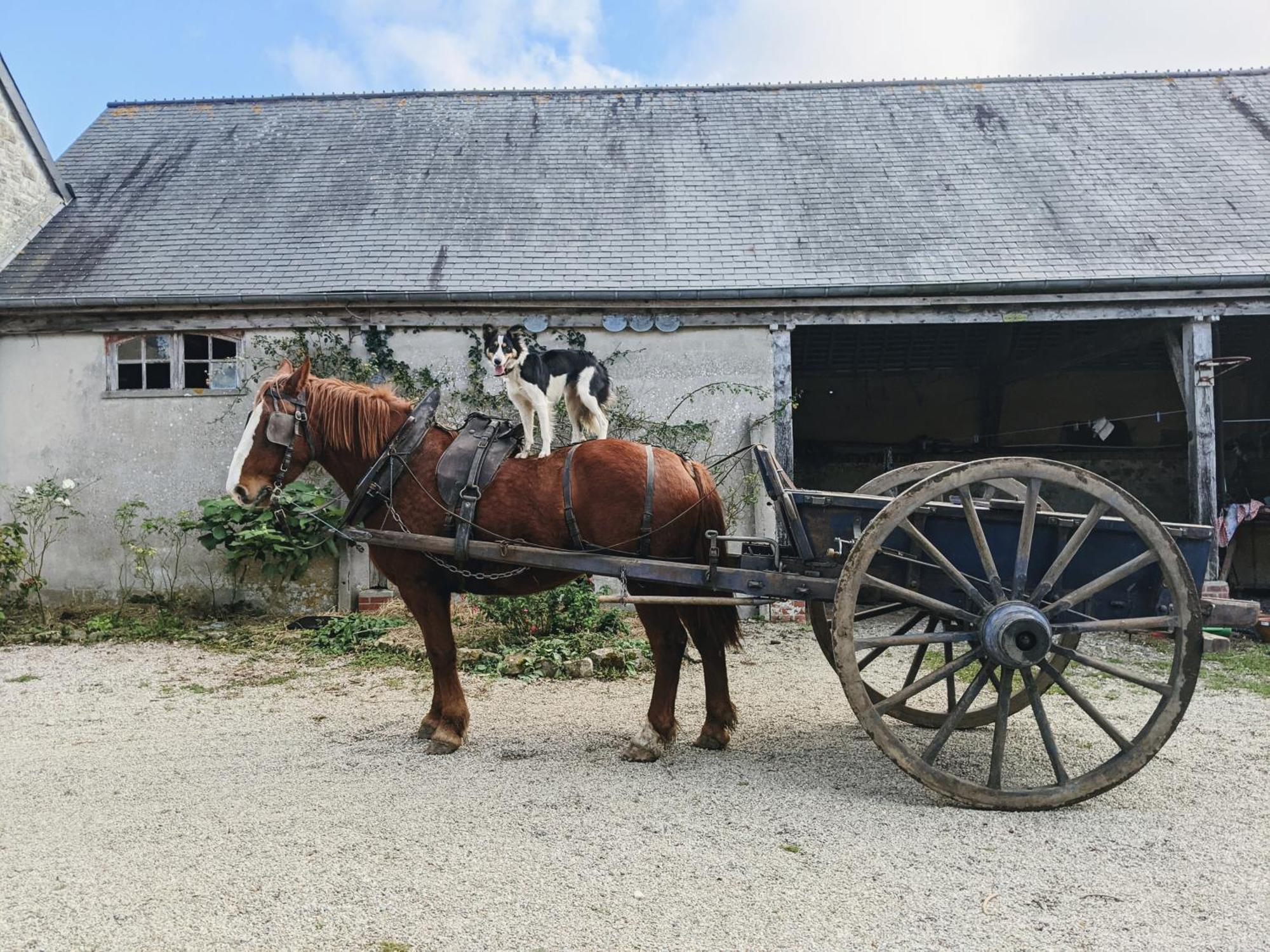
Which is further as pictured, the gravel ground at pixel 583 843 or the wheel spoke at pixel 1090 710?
the wheel spoke at pixel 1090 710

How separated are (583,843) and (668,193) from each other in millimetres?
7785

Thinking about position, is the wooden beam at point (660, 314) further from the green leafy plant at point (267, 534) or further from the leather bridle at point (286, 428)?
the leather bridle at point (286, 428)

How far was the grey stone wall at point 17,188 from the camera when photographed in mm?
8586

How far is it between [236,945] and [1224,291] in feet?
29.4

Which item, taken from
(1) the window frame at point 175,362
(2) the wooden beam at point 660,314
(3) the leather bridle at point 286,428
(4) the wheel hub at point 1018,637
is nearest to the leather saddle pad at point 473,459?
(3) the leather bridle at point 286,428

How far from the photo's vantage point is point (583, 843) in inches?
115

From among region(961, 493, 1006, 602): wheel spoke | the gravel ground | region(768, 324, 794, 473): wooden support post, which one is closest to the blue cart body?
region(961, 493, 1006, 602): wheel spoke

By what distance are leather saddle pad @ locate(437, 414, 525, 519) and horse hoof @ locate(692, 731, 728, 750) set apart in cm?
158

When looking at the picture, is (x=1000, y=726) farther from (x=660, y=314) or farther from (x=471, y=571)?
(x=660, y=314)

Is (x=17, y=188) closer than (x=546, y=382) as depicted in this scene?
No

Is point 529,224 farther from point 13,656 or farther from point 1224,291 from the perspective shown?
point 1224,291

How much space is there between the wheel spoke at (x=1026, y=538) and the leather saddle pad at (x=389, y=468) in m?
2.68

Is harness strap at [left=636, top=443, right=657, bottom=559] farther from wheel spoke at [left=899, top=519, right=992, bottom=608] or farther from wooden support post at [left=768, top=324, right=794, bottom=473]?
wooden support post at [left=768, top=324, right=794, bottom=473]

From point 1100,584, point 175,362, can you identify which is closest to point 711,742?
point 1100,584
